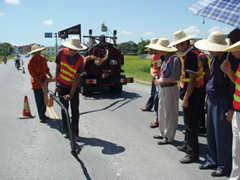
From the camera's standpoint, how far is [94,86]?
1051 cm

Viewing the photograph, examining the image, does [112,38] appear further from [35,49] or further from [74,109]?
[74,109]

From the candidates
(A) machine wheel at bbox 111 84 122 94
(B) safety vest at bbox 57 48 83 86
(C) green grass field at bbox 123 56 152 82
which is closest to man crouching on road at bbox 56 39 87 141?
(B) safety vest at bbox 57 48 83 86

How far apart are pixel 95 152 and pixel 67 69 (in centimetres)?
168

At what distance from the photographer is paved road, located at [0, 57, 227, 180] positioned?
3.81 meters

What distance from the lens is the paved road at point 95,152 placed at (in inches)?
150

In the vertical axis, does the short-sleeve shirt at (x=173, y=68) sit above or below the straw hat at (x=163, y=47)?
below

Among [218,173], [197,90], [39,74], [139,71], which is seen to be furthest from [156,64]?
[139,71]

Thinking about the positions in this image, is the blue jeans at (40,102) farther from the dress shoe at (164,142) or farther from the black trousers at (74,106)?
the dress shoe at (164,142)

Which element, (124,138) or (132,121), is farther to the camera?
(132,121)

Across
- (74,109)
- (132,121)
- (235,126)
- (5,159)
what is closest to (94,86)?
(132,121)

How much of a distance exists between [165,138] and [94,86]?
5.87 meters

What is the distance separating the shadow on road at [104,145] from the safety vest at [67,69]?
1.19 meters

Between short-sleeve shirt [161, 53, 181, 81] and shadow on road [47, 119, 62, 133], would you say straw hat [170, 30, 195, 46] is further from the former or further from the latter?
shadow on road [47, 119, 62, 133]

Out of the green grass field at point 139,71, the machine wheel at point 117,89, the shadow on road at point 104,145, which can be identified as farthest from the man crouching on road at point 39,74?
the green grass field at point 139,71
